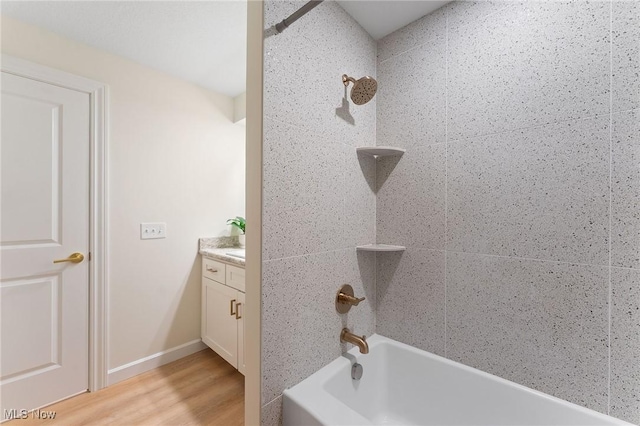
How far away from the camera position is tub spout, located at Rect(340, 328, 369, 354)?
1.17 m

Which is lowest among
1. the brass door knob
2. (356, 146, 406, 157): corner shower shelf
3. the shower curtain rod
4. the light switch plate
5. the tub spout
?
the tub spout

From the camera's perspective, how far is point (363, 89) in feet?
3.79

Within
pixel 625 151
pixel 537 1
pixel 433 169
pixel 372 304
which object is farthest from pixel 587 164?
pixel 372 304

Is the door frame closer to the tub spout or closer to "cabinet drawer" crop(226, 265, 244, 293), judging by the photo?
"cabinet drawer" crop(226, 265, 244, 293)

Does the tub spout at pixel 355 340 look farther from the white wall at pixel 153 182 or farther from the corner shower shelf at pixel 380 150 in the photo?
the white wall at pixel 153 182

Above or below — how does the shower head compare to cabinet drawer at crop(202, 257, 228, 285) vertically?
above

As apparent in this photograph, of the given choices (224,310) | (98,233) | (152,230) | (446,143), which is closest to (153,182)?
(152,230)

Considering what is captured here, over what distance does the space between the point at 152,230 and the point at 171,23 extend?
144 centimetres

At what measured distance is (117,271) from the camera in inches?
73.6

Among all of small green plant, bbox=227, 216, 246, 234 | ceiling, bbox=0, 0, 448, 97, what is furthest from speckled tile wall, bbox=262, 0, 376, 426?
small green plant, bbox=227, 216, 246, 234

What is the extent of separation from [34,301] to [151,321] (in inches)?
27.2

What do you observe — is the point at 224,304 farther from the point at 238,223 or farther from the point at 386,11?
the point at 386,11

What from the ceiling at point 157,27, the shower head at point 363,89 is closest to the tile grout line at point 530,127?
the shower head at point 363,89

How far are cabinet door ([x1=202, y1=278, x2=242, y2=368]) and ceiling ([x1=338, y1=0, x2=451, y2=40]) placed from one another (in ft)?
5.94
